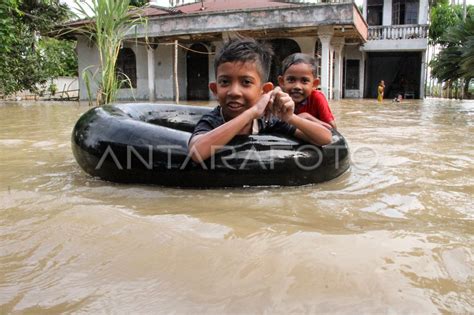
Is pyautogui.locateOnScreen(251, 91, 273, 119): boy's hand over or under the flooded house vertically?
under

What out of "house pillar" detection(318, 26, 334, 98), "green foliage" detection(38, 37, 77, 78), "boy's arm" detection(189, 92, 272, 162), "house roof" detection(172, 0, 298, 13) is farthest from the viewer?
"green foliage" detection(38, 37, 77, 78)

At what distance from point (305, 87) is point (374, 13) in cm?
1838

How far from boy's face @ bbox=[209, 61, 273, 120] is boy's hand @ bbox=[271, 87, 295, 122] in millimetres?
154

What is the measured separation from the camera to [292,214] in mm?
2113

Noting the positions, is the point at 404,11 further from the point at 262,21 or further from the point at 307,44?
the point at 262,21

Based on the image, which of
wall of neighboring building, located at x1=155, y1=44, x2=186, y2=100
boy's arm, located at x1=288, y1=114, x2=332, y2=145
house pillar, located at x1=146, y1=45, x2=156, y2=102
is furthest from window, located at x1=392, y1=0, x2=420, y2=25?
boy's arm, located at x1=288, y1=114, x2=332, y2=145

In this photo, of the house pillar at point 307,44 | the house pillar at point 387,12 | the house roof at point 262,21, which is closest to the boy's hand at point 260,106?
the house roof at point 262,21

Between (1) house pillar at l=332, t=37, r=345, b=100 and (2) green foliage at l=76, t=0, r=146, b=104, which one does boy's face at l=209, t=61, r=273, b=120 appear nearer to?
(2) green foliage at l=76, t=0, r=146, b=104

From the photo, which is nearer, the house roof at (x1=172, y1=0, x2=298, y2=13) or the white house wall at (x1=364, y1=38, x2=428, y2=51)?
the house roof at (x1=172, y1=0, x2=298, y2=13)

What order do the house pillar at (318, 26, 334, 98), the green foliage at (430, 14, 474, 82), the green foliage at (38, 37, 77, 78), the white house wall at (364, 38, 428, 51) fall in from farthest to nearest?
the green foliage at (38, 37, 77, 78), the white house wall at (364, 38, 428, 51), the house pillar at (318, 26, 334, 98), the green foliage at (430, 14, 474, 82)

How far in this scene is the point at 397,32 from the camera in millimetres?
17891

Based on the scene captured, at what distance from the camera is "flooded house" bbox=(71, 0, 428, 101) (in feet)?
44.6

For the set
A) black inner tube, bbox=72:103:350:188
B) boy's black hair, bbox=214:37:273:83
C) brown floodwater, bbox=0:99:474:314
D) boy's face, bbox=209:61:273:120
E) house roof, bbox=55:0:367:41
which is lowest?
brown floodwater, bbox=0:99:474:314

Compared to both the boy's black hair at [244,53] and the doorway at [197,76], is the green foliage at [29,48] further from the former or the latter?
the boy's black hair at [244,53]
